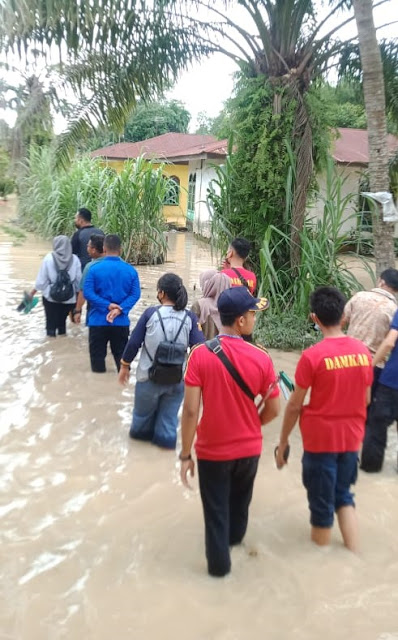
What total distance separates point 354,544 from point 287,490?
85cm

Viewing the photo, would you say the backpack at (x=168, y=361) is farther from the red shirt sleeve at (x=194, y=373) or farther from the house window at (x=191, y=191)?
the house window at (x=191, y=191)

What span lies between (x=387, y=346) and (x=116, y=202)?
9716 millimetres

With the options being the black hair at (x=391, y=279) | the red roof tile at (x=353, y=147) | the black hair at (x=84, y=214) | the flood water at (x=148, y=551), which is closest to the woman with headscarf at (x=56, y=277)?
the black hair at (x=84, y=214)

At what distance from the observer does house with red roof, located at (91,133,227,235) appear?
22078 millimetres

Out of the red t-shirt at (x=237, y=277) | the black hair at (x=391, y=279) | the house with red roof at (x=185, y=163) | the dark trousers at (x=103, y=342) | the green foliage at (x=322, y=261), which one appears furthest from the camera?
the house with red roof at (x=185, y=163)

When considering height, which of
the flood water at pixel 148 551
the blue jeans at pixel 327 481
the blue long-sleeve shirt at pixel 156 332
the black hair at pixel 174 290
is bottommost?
the flood water at pixel 148 551

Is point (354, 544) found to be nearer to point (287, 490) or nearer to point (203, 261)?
point (287, 490)

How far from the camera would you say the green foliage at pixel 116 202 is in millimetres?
13062

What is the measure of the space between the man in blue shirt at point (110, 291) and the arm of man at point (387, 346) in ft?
9.04

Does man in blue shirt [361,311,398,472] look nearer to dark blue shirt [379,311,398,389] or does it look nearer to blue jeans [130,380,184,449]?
dark blue shirt [379,311,398,389]

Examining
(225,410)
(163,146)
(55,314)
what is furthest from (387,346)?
(163,146)

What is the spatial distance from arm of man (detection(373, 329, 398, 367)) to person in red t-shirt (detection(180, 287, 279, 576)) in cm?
152

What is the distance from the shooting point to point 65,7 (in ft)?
22.2

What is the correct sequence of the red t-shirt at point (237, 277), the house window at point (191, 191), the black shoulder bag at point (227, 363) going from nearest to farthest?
the black shoulder bag at point (227, 363)
the red t-shirt at point (237, 277)
the house window at point (191, 191)
